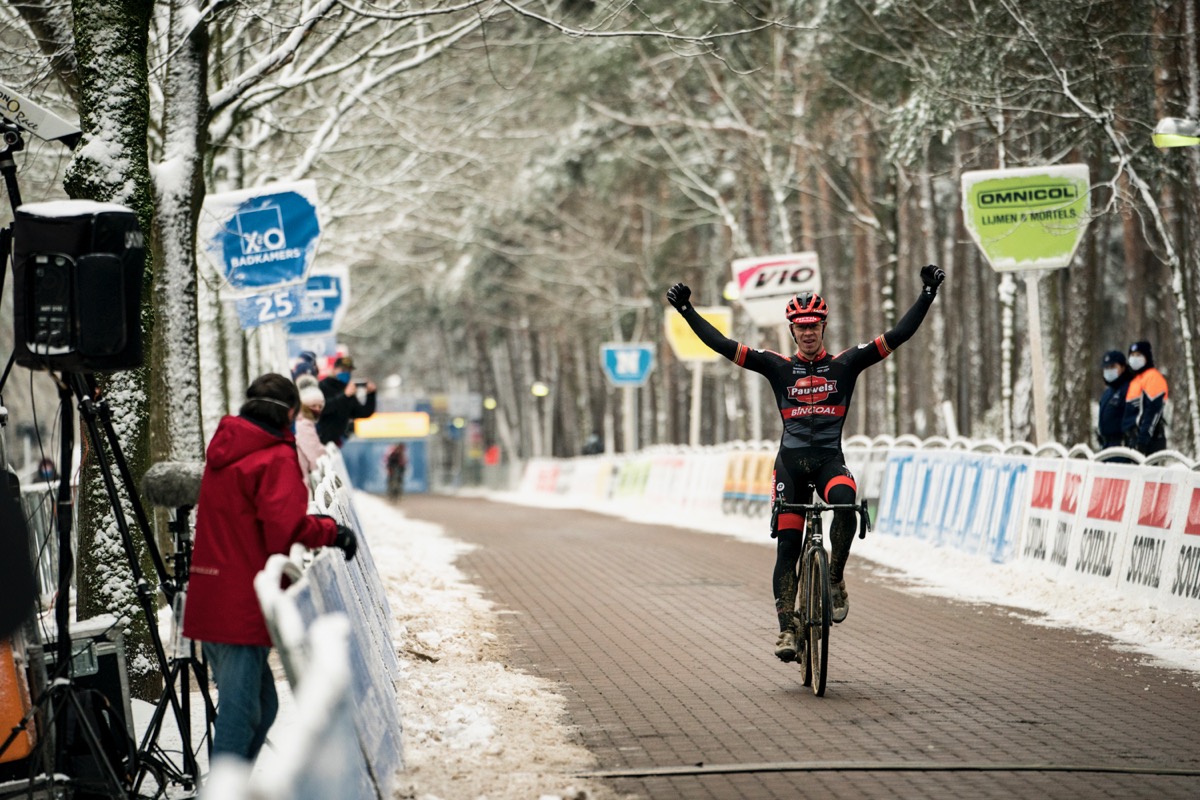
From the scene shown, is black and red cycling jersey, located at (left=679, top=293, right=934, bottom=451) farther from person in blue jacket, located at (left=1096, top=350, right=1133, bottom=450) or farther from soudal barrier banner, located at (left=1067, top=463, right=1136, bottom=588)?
person in blue jacket, located at (left=1096, top=350, right=1133, bottom=450)

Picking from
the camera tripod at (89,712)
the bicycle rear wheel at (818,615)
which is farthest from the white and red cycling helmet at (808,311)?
the camera tripod at (89,712)

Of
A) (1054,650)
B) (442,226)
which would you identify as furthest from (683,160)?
(1054,650)

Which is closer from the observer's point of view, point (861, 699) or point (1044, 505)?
point (861, 699)

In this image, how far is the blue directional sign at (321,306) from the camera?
75.5 feet

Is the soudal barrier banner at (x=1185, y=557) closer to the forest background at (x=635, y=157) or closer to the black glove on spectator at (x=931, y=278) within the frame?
the black glove on spectator at (x=931, y=278)

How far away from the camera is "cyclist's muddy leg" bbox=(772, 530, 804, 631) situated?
9.60 meters

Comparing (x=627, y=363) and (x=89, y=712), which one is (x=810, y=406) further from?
(x=627, y=363)

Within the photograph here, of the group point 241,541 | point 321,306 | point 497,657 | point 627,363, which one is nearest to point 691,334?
point 627,363

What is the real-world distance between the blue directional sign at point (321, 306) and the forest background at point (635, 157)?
1.18 m

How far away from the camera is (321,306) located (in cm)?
2344

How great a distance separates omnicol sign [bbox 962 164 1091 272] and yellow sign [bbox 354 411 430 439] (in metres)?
52.6

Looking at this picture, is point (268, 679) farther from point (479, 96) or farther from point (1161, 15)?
point (479, 96)

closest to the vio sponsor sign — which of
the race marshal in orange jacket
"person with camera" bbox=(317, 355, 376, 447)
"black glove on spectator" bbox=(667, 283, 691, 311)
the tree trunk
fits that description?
"person with camera" bbox=(317, 355, 376, 447)

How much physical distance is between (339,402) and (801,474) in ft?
33.1
